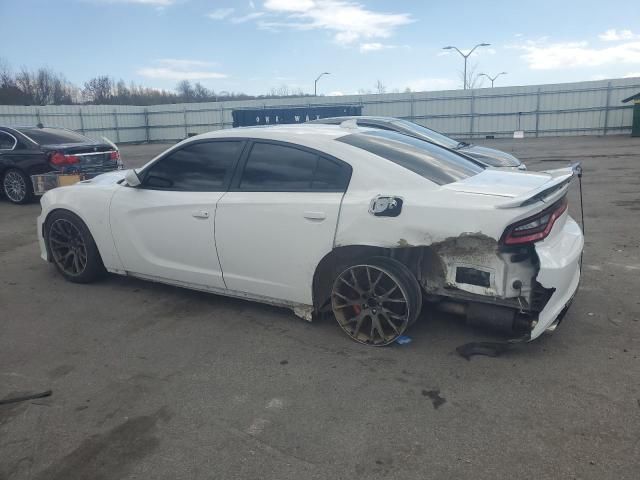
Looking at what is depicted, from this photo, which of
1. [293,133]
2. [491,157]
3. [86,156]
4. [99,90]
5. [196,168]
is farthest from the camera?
[99,90]

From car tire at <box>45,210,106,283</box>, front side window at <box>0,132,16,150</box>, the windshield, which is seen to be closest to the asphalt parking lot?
car tire at <box>45,210,106,283</box>

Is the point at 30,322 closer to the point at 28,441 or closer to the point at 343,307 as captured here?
the point at 28,441

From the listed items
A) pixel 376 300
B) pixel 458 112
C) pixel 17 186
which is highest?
pixel 458 112

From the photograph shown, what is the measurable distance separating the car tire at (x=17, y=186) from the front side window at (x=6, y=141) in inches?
17.7

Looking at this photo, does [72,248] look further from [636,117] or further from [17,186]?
[636,117]

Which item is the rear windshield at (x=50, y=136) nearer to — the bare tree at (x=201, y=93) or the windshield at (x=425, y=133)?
the windshield at (x=425, y=133)

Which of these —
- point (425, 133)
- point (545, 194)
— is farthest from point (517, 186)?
point (425, 133)

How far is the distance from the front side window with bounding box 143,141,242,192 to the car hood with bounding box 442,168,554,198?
5.74 feet

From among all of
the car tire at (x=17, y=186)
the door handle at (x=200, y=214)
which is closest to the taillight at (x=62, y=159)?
the car tire at (x=17, y=186)

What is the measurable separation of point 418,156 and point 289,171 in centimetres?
99

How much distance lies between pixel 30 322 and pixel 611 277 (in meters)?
5.18

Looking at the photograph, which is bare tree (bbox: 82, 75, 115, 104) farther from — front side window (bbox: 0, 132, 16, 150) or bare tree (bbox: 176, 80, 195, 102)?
front side window (bbox: 0, 132, 16, 150)

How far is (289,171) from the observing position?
3.89 meters

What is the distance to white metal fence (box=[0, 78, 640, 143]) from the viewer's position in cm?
2820
